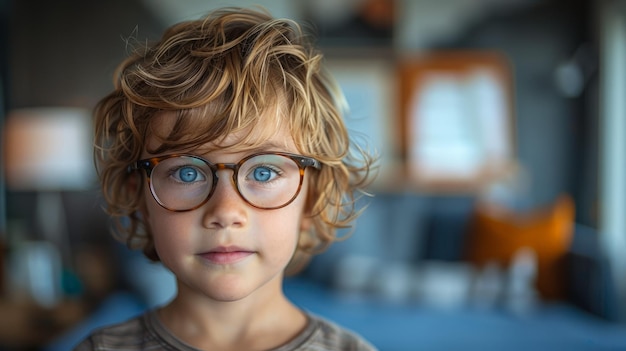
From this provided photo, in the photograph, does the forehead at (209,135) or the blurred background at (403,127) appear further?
the blurred background at (403,127)

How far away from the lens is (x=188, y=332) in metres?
0.82

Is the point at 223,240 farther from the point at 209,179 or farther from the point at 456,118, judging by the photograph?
the point at 456,118

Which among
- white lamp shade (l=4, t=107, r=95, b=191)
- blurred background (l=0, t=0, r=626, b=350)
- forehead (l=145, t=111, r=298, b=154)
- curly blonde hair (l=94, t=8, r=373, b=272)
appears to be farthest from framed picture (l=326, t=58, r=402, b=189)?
forehead (l=145, t=111, r=298, b=154)

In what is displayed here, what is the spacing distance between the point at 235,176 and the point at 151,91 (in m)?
0.15

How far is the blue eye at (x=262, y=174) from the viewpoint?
2.49 feet

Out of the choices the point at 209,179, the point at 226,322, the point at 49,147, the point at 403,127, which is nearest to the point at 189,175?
the point at 209,179

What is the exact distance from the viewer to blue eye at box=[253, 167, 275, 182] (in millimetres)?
759

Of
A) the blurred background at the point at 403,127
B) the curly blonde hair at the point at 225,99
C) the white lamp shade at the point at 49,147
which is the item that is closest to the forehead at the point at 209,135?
the curly blonde hair at the point at 225,99

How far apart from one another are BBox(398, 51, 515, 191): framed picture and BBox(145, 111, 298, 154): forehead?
364cm

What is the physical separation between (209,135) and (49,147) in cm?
358

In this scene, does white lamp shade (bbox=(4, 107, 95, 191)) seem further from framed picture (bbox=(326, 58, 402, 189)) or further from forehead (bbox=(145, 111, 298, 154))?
forehead (bbox=(145, 111, 298, 154))

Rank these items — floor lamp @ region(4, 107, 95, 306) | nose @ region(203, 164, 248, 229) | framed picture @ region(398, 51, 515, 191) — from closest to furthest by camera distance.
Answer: nose @ region(203, 164, 248, 229)
floor lamp @ region(4, 107, 95, 306)
framed picture @ region(398, 51, 515, 191)

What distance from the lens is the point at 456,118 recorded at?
4.36m

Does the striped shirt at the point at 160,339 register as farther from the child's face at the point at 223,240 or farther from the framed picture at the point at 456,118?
the framed picture at the point at 456,118
